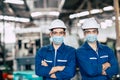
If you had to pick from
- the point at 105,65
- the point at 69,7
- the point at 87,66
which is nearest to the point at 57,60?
the point at 87,66

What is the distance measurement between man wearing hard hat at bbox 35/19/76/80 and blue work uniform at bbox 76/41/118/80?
0.41 ft

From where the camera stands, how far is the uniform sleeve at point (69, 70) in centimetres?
429

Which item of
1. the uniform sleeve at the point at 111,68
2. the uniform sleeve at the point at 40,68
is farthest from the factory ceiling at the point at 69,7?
the uniform sleeve at the point at 40,68

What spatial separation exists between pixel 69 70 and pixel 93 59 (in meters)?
0.36

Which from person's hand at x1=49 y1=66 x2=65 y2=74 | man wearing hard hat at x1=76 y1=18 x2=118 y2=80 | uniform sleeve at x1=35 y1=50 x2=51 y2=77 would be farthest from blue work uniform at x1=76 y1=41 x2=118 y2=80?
uniform sleeve at x1=35 y1=50 x2=51 y2=77

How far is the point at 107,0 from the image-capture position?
1659 centimetres

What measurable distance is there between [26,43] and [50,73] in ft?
35.4

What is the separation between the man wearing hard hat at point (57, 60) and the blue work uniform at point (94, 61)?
0.12 metres

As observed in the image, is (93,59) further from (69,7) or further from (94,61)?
(69,7)

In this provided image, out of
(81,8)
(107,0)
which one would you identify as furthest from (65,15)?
(107,0)

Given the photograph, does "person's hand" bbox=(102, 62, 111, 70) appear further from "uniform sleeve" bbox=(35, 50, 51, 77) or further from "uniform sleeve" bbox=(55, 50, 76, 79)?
"uniform sleeve" bbox=(35, 50, 51, 77)

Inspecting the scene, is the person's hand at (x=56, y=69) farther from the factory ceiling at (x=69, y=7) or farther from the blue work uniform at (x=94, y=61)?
the factory ceiling at (x=69, y=7)

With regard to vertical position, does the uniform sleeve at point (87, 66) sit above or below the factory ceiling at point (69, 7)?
below

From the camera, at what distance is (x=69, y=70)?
4.30 meters
